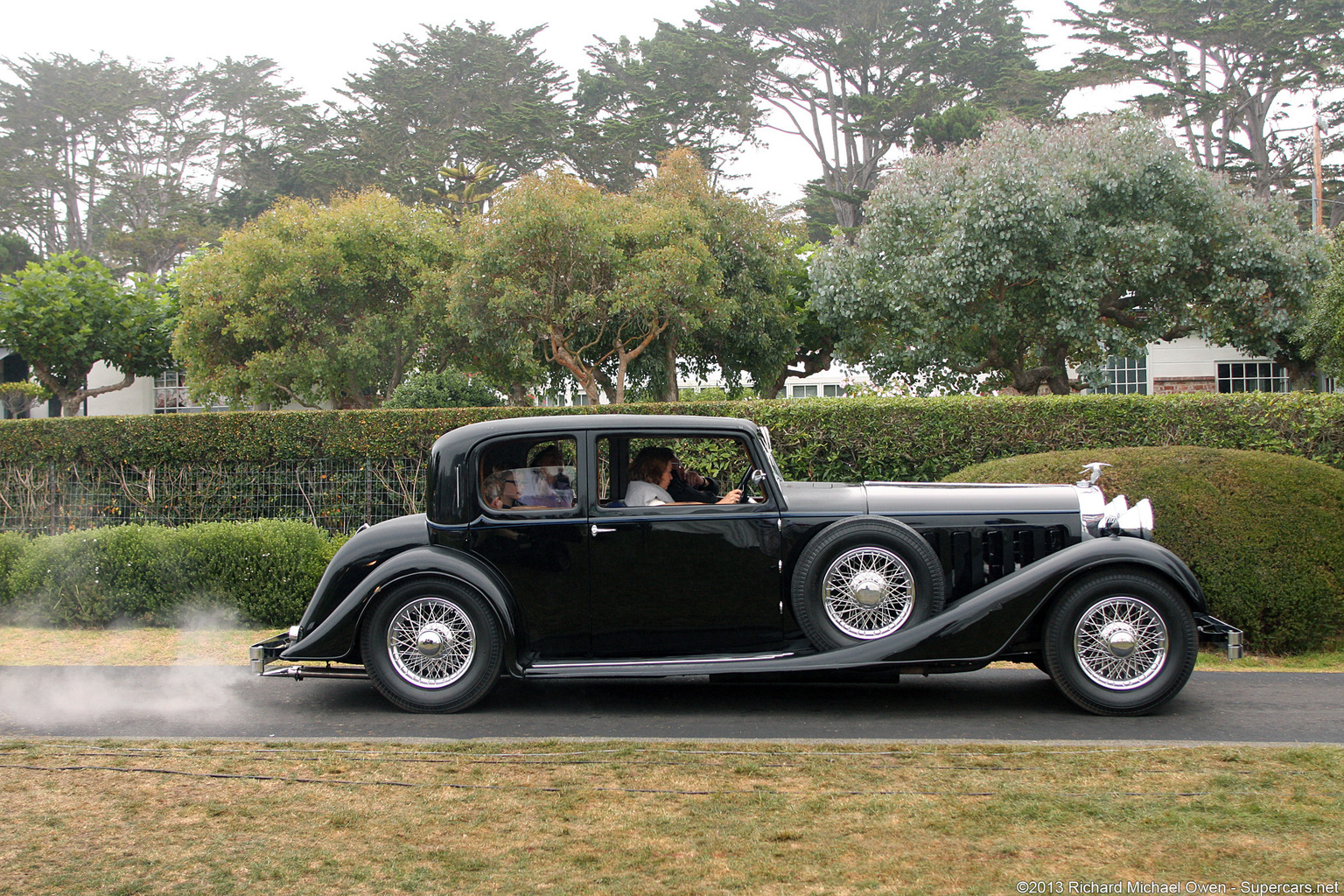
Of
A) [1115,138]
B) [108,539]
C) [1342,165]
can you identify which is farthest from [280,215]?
[1342,165]

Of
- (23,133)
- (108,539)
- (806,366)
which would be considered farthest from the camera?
(23,133)

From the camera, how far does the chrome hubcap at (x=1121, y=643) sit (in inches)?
221

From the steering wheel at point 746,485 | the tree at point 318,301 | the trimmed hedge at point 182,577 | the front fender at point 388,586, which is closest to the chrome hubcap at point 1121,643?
the steering wheel at point 746,485

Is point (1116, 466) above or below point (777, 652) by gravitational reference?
above

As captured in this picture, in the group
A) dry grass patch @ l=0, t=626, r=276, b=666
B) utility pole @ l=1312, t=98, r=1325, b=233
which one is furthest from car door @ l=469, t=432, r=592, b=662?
utility pole @ l=1312, t=98, r=1325, b=233

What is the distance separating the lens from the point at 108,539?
9391mm

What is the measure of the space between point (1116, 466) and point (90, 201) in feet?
172

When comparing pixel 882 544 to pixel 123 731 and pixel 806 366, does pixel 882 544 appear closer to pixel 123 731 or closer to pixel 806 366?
pixel 123 731

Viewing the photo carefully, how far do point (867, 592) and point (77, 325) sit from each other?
2376 cm

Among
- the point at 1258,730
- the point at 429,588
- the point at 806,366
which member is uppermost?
the point at 806,366

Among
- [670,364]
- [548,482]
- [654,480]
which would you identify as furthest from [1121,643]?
[670,364]

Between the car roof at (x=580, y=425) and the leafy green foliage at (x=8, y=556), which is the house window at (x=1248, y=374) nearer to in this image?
the car roof at (x=580, y=425)

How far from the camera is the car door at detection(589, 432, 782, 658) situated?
5.88m

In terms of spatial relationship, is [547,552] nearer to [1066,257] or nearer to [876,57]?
[1066,257]
